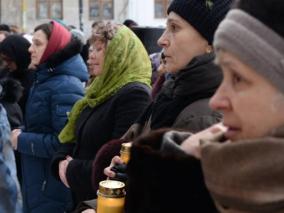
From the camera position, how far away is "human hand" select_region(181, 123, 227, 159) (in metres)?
1.18

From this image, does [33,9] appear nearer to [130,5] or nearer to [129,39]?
[130,5]

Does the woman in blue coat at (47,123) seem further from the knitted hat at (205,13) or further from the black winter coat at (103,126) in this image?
the knitted hat at (205,13)

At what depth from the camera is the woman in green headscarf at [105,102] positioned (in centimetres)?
254

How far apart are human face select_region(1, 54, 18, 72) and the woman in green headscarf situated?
6.10 ft

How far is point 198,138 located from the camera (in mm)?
1207

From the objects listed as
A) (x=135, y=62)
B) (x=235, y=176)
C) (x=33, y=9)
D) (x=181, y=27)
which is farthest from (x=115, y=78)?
(x=33, y=9)

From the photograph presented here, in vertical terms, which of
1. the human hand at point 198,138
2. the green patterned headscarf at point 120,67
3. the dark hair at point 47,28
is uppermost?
the human hand at point 198,138

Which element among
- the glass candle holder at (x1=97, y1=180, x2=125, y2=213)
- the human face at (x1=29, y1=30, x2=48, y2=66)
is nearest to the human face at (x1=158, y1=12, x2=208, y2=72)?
the glass candle holder at (x1=97, y1=180, x2=125, y2=213)

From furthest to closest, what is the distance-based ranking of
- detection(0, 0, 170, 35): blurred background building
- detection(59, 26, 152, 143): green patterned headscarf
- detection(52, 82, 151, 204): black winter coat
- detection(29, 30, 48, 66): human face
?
detection(0, 0, 170, 35): blurred background building
detection(29, 30, 48, 66): human face
detection(59, 26, 152, 143): green patterned headscarf
detection(52, 82, 151, 204): black winter coat

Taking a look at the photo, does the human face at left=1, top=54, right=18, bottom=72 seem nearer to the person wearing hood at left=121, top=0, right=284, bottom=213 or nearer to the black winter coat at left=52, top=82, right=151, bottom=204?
the black winter coat at left=52, top=82, right=151, bottom=204

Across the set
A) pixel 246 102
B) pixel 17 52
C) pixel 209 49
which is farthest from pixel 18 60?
pixel 246 102

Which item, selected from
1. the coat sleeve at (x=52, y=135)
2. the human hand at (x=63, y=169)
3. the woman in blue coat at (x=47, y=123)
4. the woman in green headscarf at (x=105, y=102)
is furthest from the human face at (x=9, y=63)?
the human hand at (x=63, y=169)

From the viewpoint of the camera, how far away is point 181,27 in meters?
1.86

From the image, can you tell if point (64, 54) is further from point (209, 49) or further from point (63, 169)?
point (209, 49)
